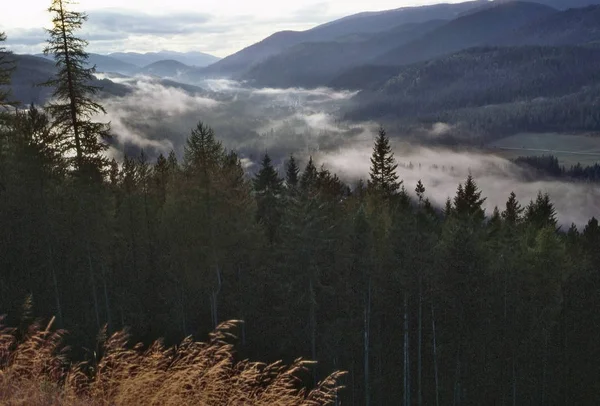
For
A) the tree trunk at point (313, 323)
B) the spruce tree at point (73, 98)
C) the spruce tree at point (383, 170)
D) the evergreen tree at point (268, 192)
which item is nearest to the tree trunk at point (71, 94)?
the spruce tree at point (73, 98)

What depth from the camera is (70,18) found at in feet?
67.5

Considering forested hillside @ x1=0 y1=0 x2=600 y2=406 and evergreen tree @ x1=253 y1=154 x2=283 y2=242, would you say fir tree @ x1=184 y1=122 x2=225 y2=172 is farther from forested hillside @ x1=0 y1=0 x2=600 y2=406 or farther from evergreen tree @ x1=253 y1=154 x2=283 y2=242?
evergreen tree @ x1=253 y1=154 x2=283 y2=242

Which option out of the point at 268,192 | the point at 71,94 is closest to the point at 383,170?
the point at 268,192

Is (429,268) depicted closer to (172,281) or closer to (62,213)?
(172,281)

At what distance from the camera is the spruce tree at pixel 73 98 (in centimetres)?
2066

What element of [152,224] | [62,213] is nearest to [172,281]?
[152,224]

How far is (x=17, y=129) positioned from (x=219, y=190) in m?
10.5

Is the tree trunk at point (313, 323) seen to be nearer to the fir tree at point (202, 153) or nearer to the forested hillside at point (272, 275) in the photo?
the forested hillside at point (272, 275)

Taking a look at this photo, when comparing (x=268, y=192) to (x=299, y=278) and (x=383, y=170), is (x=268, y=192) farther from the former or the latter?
(x=299, y=278)

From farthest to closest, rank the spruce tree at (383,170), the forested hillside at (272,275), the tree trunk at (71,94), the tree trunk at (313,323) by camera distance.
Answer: the spruce tree at (383,170) < the tree trunk at (313,323) < the forested hillside at (272,275) < the tree trunk at (71,94)

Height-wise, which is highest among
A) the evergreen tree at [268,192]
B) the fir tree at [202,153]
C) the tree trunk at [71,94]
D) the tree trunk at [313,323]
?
the tree trunk at [71,94]

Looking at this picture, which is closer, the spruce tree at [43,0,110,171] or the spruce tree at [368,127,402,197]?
the spruce tree at [43,0,110,171]

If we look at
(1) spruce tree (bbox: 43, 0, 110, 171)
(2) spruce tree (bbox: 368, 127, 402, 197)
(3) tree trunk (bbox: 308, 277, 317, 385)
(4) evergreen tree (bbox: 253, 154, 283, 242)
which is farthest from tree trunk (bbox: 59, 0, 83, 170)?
(2) spruce tree (bbox: 368, 127, 402, 197)

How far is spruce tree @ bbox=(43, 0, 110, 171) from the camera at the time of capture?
2066 cm
